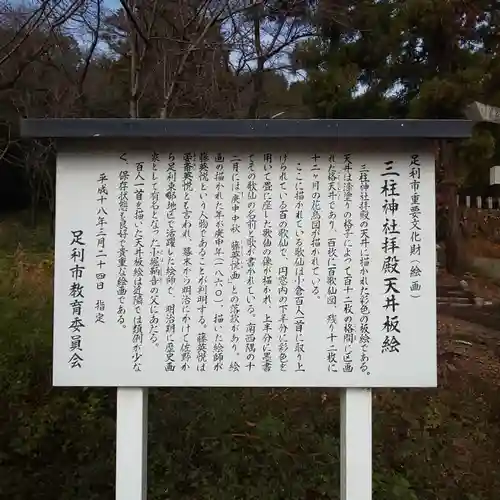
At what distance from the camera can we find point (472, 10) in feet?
29.0

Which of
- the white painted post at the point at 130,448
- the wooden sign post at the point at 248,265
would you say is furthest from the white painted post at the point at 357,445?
the white painted post at the point at 130,448

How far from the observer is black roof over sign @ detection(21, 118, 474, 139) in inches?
94.8

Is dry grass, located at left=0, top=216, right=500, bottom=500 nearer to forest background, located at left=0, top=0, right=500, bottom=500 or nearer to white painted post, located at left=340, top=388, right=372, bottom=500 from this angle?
forest background, located at left=0, top=0, right=500, bottom=500

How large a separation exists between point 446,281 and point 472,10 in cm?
417

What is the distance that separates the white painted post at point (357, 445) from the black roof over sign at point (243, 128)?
1082mm

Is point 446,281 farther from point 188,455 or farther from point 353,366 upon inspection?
point 353,366

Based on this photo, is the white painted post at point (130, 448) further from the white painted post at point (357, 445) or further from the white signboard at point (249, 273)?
the white painted post at point (357, 445)

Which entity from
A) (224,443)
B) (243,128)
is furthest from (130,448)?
(243,128)

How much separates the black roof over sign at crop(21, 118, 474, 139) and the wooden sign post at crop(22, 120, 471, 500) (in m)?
0.07

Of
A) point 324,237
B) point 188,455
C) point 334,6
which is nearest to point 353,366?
point 324,237

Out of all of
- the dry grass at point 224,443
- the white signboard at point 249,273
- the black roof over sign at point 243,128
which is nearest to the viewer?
the black roof over sign at point 243,128

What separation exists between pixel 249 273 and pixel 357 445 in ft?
2.86

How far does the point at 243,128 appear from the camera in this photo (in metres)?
2.43

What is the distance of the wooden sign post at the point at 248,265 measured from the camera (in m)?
2.52
